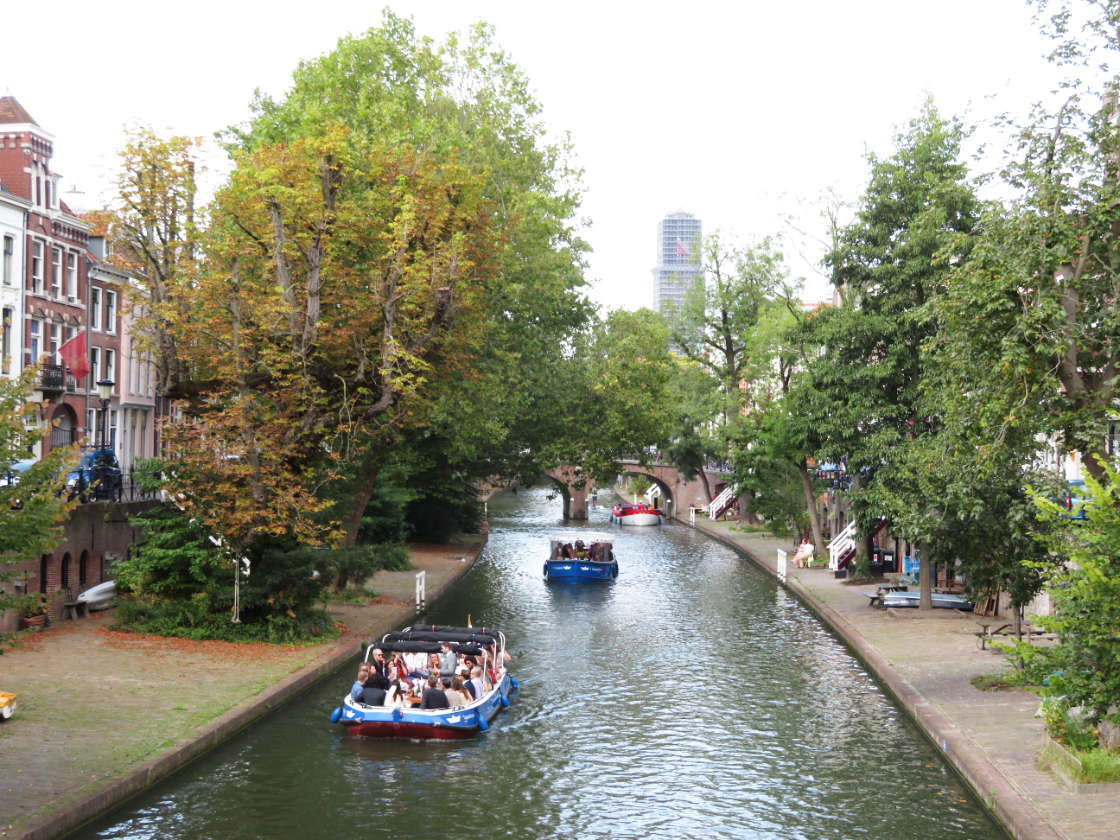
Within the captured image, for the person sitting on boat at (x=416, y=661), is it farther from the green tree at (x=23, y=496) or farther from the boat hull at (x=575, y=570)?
the boat hull at (x=575, y=570)

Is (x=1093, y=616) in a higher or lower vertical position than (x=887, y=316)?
lower

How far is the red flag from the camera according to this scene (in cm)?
3612

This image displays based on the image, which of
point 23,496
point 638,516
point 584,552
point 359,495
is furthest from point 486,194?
point 638,516

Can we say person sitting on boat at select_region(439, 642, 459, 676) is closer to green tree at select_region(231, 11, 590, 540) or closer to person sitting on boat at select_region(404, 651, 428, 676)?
person sitting on boat at select_region(404, 651, 428, 676)

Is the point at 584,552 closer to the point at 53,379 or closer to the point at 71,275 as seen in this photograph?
the point at 53,379

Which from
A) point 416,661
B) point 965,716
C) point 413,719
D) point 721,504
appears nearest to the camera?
point 413,719

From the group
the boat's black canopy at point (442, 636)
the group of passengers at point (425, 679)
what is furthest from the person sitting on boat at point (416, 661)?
the boat's black canopy at point (442, 636)

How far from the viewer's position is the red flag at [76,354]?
119 ft

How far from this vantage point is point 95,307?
5284cm

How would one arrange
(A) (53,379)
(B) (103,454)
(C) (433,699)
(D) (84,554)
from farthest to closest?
(A) (53,379) < (B) (103,454) < (D) (84,554) < (C) (433,699)

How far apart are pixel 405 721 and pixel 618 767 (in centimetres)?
397

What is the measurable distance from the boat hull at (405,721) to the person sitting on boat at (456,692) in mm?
722

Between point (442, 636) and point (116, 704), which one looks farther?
point (442, 636)

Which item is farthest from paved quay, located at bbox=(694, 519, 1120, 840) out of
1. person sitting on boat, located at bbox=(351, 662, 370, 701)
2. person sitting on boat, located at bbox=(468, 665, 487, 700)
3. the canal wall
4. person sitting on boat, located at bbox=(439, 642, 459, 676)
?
person sitting on boat, located at bbox=(351, 662, 370, 701)
